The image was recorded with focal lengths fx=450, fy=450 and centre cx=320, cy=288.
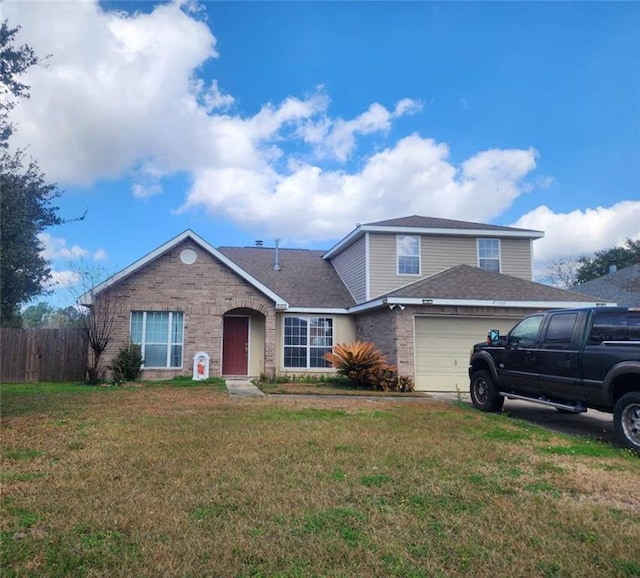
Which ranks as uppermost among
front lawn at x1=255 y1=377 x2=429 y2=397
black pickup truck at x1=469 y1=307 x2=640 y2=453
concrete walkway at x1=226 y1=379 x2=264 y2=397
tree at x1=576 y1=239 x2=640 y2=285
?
tree at x1=576 y1=239 x2=640 y2=285

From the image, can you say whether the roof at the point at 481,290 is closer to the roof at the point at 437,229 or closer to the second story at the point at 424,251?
the second story at the point at 424,251

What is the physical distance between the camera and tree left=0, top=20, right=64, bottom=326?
10805mm

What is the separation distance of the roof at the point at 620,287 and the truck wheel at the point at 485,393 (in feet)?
63.2

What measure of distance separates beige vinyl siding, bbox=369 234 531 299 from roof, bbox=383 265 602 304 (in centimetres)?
139

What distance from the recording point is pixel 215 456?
557cm

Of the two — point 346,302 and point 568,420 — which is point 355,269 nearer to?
point 346,302

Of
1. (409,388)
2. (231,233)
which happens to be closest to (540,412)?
(409,388)

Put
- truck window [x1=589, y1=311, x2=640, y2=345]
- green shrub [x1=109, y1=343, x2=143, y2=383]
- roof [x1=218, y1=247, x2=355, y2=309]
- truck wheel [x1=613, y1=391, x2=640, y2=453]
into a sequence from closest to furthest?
truck wheel [x1=613, y1=391, x2=640, y2=453], truck window [x1=589, y1=311, x2=640, y2=345], green shrub [x1=109, y1=343, x2=143, y2=383], roof [x1=218, y1=247, x2=355, y2=309]

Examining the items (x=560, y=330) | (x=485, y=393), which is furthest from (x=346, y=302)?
(x=560, y=330)

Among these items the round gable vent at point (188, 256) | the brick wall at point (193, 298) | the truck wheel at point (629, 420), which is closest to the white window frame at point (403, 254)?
the brick wall at point (193, 298)

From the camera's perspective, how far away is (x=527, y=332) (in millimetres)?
9055

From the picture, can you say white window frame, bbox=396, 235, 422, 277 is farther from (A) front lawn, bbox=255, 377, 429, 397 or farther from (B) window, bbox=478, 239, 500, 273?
(A) front lawn, bbox=255, 377, 429, 397

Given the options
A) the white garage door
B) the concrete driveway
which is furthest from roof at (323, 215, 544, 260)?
the concrete driveway

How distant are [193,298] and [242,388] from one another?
411cm
